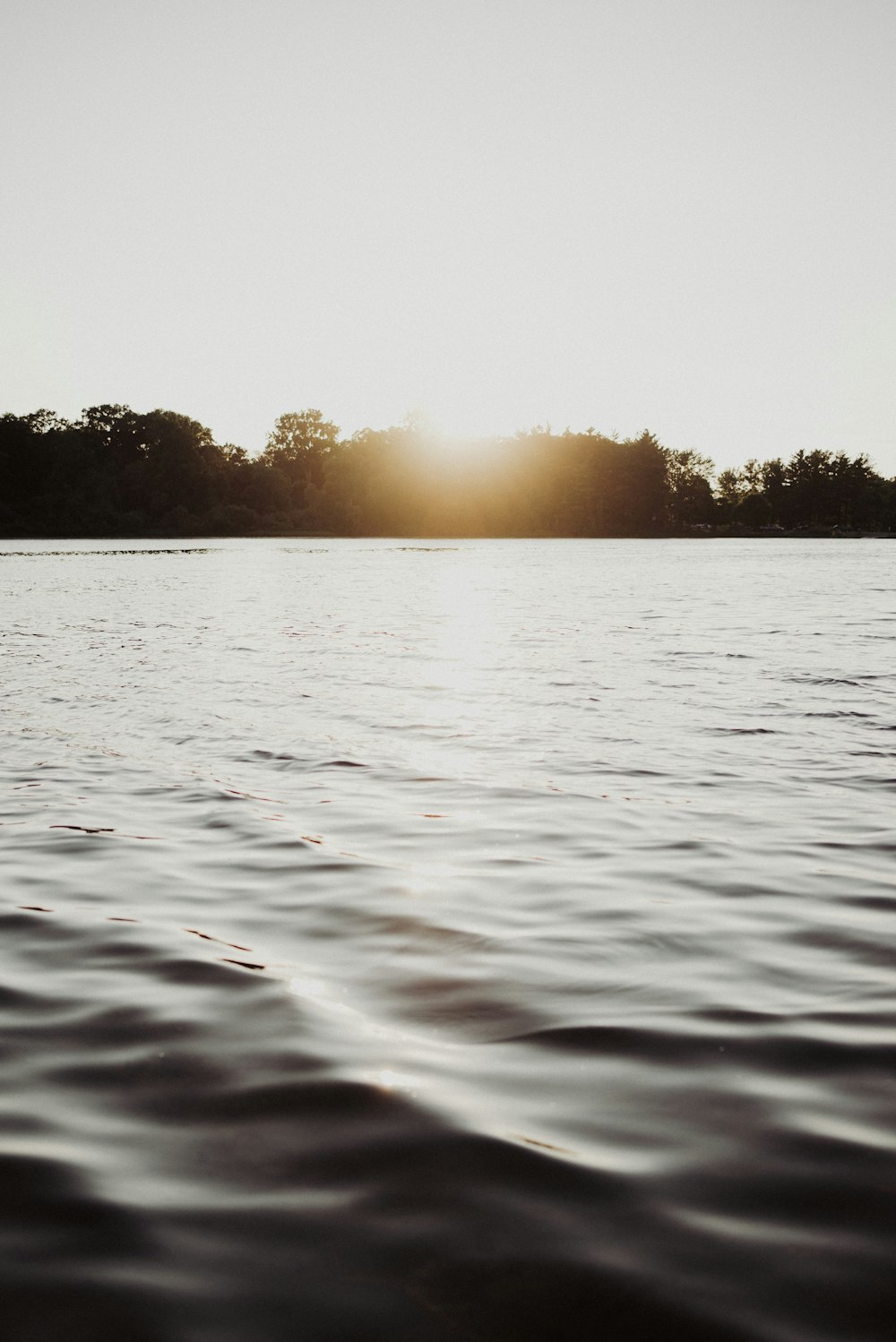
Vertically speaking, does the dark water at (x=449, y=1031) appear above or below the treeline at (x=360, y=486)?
below

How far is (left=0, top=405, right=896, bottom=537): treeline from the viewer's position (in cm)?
15438

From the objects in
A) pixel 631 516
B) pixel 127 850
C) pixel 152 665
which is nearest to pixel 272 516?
pixel 631 516

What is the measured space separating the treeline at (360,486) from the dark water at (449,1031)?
14878 cm

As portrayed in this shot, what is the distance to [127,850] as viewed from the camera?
751 cm

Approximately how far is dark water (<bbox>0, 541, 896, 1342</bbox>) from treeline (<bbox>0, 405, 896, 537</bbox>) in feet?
488

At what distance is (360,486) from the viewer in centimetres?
16112

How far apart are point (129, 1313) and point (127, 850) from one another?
196 inches

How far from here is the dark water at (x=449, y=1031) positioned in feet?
9.30

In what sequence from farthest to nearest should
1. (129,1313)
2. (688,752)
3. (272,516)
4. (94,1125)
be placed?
1. (272,516)
2. (688,752)
3. (94,1125)
4. (129,1313)

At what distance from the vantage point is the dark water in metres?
2.84

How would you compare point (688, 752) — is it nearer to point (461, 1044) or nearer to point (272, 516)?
point (461, 1044)

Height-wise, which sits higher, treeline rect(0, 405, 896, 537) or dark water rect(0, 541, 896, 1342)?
treeline rect(0, 405, 896, 537)

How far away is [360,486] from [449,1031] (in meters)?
160

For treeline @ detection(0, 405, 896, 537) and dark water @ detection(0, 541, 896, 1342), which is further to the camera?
treeline @ detection(0, 405, 896, 537)
